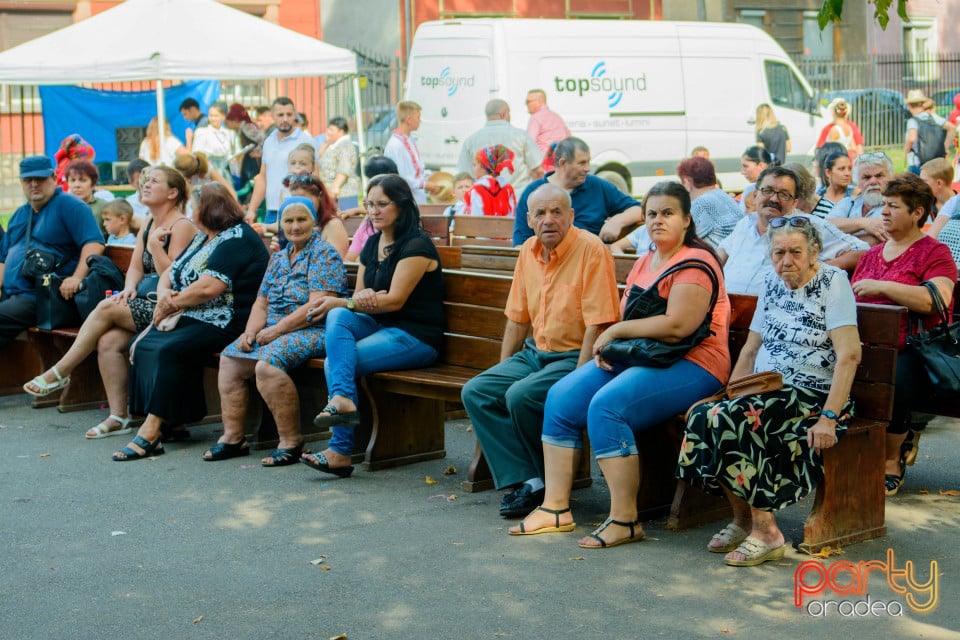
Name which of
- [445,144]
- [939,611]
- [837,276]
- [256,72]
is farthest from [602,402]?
[445,144]

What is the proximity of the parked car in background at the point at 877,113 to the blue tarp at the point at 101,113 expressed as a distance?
45.0ft

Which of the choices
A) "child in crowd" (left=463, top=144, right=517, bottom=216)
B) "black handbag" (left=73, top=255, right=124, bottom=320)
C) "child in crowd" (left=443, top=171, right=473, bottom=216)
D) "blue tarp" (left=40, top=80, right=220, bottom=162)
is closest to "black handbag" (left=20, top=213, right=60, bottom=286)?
"black handbag" (left=73, top=255, right=124, bottom=320)

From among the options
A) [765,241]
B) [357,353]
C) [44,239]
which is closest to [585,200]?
[765,241]

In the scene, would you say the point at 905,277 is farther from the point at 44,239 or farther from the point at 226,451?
the point at 44,239

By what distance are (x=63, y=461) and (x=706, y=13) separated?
31.4m

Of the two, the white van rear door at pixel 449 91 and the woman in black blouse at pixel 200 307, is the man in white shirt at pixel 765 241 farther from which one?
the white van rear door at pixel 449 91

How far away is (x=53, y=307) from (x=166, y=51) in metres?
6.06

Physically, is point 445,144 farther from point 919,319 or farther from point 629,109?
point 919,319

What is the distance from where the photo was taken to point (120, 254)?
9.44m

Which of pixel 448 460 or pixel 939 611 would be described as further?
pixel 448 460

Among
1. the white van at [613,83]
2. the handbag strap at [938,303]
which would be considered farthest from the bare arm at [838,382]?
the white van at [613,83]

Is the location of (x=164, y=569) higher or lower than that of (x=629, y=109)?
lower

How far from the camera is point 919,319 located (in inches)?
241

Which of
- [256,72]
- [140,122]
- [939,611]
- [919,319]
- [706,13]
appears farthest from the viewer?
[706,13]
